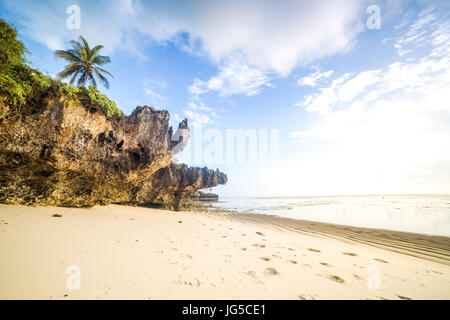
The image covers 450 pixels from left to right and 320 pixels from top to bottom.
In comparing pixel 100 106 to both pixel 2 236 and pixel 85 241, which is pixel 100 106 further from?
pixel 85 241

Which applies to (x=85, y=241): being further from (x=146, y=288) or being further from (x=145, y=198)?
(x=145, y=198)

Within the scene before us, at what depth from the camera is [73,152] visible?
720 cm

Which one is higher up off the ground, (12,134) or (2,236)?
(12,134)

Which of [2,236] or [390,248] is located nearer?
[2,236]

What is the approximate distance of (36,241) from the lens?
3.37m

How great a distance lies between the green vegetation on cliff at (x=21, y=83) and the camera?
527cm

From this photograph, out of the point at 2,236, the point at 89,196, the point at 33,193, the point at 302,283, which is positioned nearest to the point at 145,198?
the point at 89,196

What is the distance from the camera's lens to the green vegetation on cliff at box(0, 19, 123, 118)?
527cm

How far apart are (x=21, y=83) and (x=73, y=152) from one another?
304cm

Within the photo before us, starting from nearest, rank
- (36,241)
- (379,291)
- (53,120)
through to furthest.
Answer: (379,291), (36,241), (53,120)

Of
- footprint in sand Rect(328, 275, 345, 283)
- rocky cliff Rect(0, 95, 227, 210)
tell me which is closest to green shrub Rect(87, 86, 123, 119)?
rocky cliff Rect(0, 95, 227, 210)
